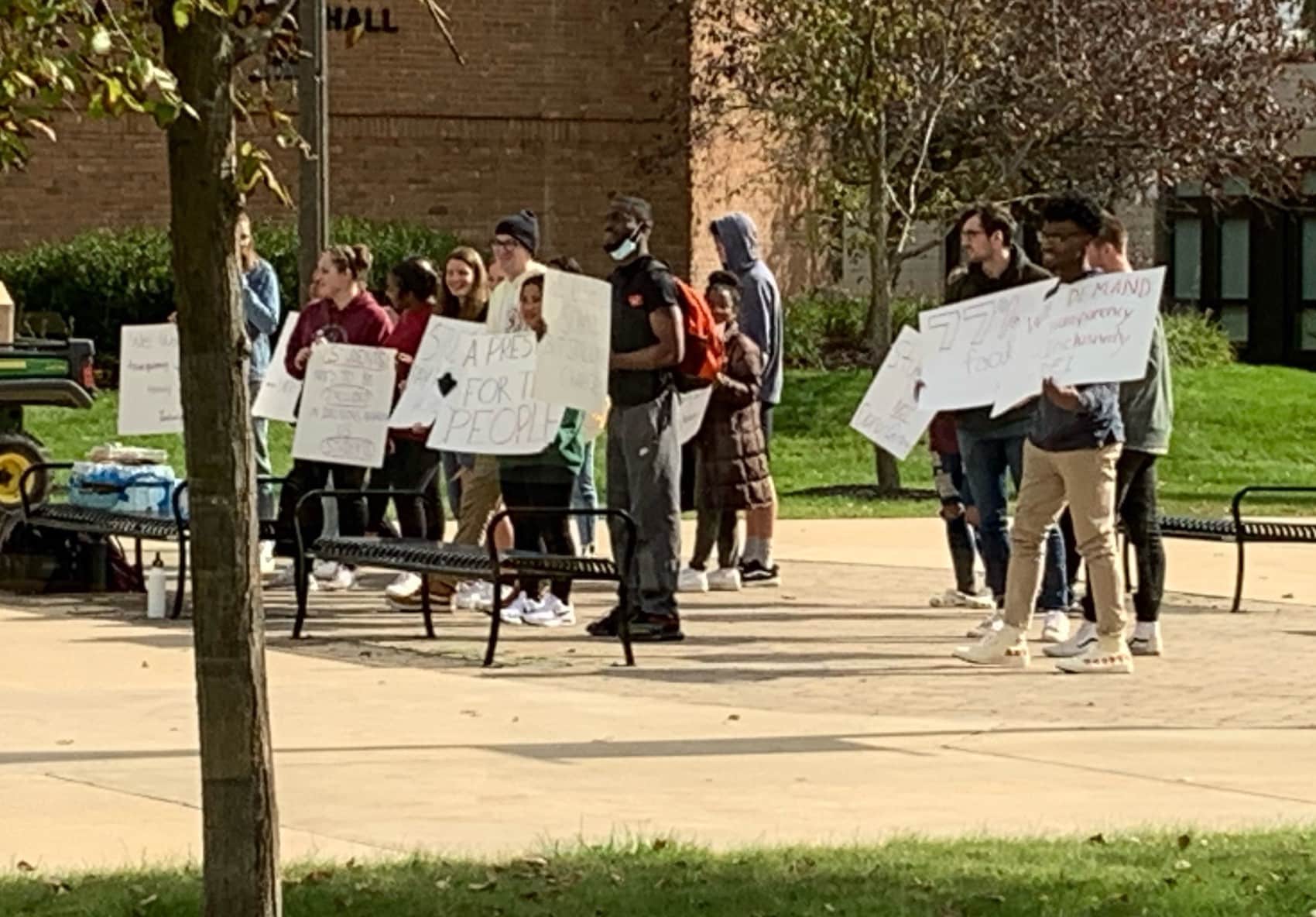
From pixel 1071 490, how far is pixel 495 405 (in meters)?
3.14

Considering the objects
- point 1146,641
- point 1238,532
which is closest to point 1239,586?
point 1238,532

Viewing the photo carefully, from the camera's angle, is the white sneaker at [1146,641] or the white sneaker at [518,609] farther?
the white sneaker at [518,609]

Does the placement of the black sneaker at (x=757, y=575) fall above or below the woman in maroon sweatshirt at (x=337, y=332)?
below

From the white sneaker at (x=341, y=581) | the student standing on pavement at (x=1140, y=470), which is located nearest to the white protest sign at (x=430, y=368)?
the white sneaker at (x=341, y=581)

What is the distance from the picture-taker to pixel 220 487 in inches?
248

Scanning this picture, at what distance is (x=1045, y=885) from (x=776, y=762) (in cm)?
264

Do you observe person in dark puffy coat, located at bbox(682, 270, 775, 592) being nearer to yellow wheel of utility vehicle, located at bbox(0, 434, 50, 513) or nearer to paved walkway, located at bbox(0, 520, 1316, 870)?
paved walkway, located at bbox(0, 520, 1316, 870)

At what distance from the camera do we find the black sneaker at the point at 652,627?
13617 mm

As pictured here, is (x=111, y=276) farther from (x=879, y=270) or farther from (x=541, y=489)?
(x=541, y=489)

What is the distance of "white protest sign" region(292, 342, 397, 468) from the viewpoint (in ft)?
49.9

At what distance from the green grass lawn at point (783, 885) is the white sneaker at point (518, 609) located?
6344 mm

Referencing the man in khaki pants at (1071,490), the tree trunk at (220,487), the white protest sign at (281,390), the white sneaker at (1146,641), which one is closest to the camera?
the tree trunk at (220,487)

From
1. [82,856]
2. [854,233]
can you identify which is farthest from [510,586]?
[854,233]

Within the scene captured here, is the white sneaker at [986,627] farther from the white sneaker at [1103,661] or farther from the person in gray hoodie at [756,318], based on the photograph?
the person in gray hoodie at [756,318]
